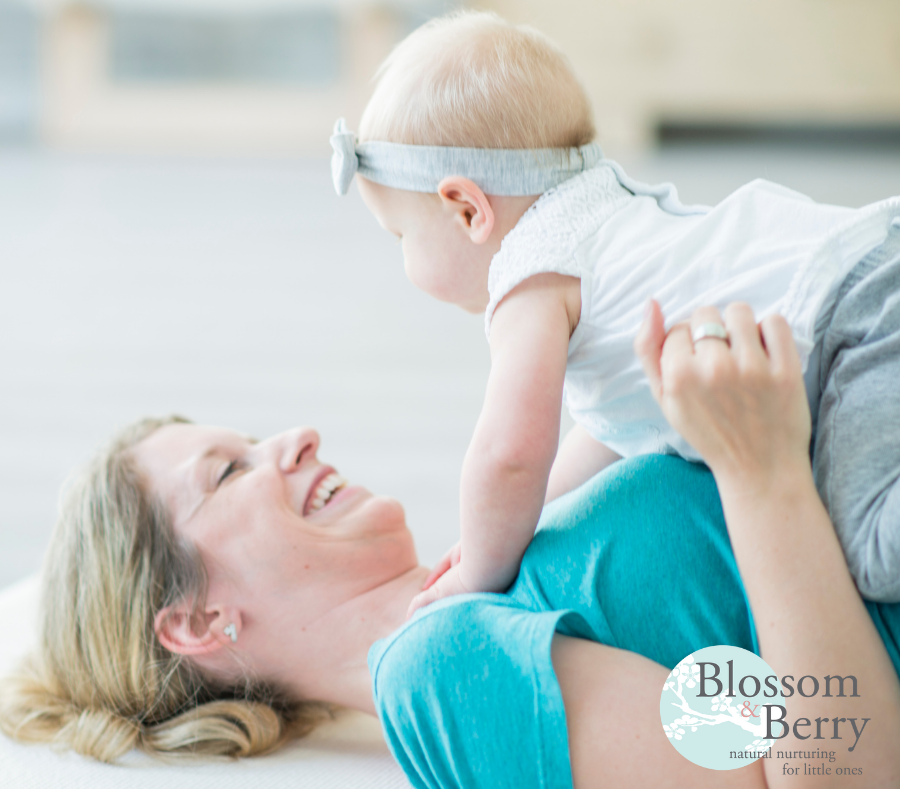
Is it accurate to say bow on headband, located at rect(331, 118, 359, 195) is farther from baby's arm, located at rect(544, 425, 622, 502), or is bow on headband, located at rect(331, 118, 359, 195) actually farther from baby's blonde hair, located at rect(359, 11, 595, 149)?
baby's arm, located at rect(544, 425, 622, 502)

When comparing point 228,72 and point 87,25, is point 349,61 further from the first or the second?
point 87,25

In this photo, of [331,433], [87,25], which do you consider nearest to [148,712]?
[331,433]

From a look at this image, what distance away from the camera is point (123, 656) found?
1183 millimetres

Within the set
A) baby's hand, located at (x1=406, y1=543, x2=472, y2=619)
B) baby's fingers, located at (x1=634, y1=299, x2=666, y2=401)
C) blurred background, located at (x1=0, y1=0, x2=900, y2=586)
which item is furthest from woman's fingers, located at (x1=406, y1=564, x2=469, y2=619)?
blurred background, located at (x1=0, y1=0, x2=900, y2=586)

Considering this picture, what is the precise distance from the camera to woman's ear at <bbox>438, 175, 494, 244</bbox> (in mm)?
976

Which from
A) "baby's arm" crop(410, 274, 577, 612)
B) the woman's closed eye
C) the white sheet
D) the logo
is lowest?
the white sheet

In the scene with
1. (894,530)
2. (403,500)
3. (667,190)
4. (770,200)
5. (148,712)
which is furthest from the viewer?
(403,500)

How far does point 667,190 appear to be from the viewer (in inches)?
41.3

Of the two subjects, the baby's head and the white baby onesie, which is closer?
the white baby onesie

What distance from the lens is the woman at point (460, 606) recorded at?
78 cm

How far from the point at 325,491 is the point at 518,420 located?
46cm

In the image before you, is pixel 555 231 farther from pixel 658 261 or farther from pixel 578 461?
Result: pixel 578 461

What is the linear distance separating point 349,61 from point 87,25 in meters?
2.00

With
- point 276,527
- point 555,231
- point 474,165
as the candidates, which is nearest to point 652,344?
point 555,231
